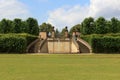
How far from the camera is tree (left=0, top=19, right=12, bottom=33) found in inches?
3174

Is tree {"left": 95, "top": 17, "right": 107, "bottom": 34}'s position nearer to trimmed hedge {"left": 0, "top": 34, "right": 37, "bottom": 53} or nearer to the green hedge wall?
the green hedge wall

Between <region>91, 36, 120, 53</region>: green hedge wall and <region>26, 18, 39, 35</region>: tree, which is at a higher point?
<region>26, 18, 39, 35</region>: tree

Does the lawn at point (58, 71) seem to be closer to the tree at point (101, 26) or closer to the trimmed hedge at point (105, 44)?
the trimmed hedge at point (105, 44)

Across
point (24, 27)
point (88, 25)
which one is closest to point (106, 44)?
point (88, 25)

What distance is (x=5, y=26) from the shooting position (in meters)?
80.6

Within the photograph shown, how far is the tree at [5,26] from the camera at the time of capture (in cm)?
8062

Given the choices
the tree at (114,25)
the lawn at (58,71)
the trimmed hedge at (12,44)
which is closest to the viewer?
the lawn at (58,71)

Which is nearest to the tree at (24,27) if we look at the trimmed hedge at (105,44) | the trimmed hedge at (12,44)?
the trimmed hedge at (12,44)

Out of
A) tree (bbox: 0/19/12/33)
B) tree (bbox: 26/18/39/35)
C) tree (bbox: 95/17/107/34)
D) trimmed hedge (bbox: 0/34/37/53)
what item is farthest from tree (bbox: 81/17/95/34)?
trimmed hedge (bbox: 0/34/37/53)

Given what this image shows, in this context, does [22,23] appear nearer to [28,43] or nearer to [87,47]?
[28,43]

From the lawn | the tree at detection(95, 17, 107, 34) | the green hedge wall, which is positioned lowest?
the lawn

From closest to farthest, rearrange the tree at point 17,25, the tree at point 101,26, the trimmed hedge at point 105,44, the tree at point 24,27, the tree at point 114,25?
the trimmed hedge at point 105,44
the tree at point 17,25
the tree at point 101,26
the tree at point 24,27
the tree at point 114,25

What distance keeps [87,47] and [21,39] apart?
13.2 meters

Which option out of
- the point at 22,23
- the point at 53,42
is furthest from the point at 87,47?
the point at 22,23
